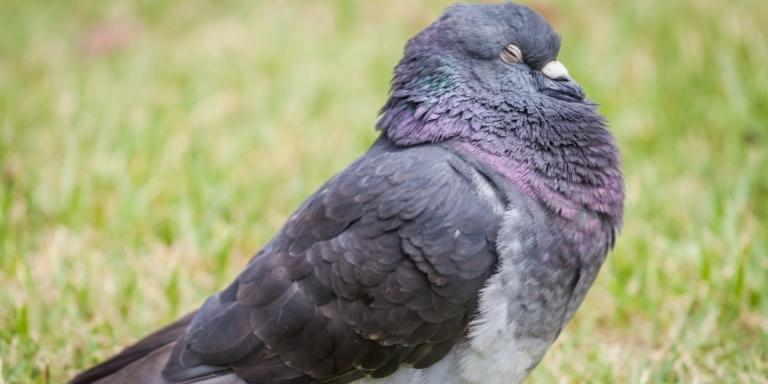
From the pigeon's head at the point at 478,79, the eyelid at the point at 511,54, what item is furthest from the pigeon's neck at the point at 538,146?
the eyelid at the point at 511,54

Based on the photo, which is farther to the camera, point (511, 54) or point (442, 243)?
point (511, 54)

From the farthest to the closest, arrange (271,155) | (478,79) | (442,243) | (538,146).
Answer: (271,155) < (478,79) < (538,146) < (442,243)

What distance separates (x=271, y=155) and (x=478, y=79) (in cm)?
261

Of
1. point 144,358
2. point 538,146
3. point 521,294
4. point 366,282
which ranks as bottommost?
point 144,358

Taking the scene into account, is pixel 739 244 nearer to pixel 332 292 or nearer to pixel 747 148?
pixel 747 148

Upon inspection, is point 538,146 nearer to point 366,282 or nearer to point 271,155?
point 366,282

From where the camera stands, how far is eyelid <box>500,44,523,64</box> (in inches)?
143

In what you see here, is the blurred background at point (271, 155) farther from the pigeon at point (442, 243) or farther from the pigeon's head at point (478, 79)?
the pigeon's head at point (478, 79)

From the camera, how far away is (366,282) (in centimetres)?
327

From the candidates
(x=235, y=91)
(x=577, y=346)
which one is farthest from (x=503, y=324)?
(x=235, y=91)

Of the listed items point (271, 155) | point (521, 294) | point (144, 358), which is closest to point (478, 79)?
point (521, 294)

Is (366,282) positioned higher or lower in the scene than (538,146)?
lower

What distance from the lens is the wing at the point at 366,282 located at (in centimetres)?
323

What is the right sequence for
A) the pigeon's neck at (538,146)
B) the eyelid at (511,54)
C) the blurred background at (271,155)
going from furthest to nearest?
the blurred background at (271,155), the eyelid at (511,54), the pigeon's neck at (538,146)
